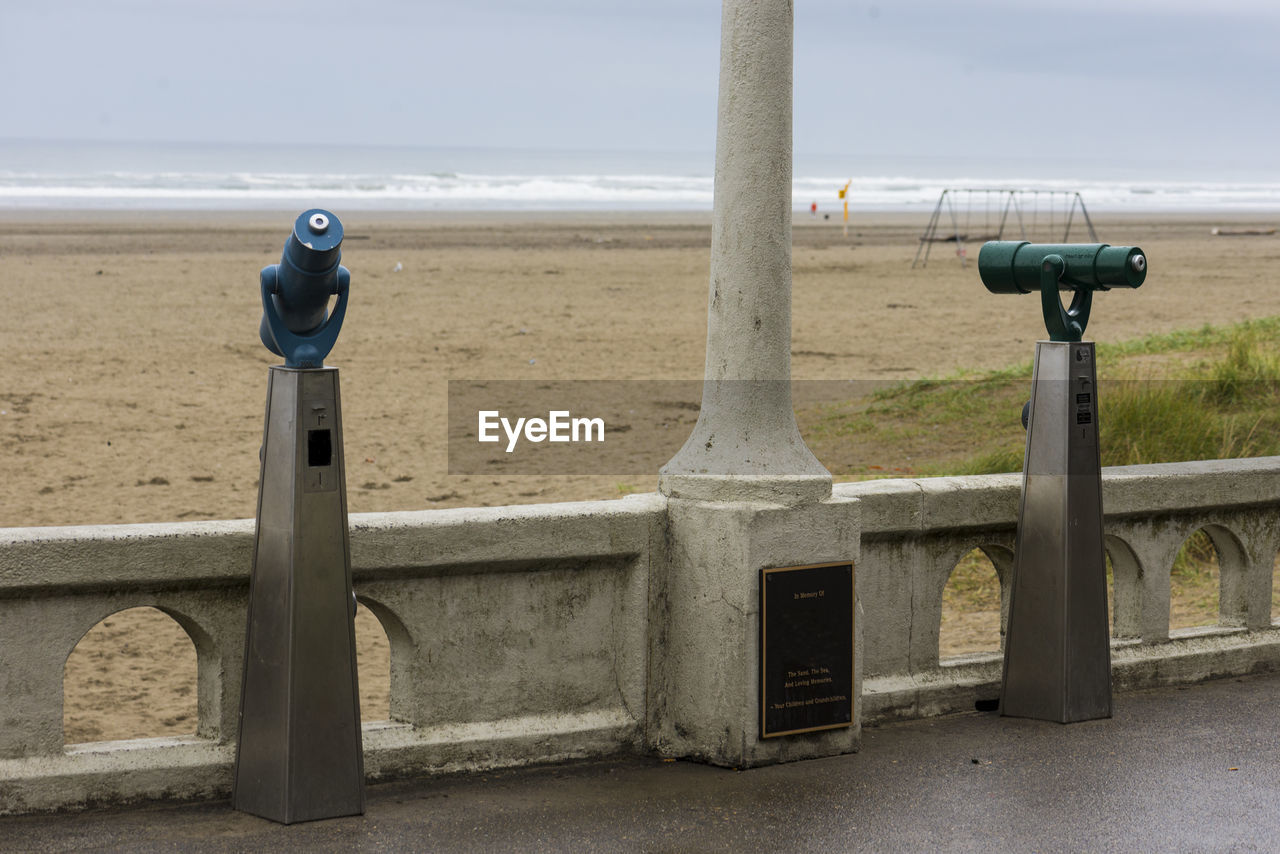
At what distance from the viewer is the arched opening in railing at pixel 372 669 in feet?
23.5

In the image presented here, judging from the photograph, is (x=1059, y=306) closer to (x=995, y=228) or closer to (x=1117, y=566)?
(x=1117, y=566)

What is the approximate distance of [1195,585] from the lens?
28.4 feet

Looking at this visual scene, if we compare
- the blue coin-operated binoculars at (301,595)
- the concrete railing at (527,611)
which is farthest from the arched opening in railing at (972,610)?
the blue coin-operated binoculars at (301,595)

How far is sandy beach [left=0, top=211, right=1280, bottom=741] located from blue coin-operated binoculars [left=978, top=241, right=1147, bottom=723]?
3622mm

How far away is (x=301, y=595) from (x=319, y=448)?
0.44 metres

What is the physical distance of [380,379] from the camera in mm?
16203

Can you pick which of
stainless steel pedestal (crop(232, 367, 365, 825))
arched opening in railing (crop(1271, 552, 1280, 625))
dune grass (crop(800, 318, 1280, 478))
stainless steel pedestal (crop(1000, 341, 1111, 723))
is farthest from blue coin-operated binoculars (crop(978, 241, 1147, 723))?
dune grass (crop(800, 318, 1280, 478))

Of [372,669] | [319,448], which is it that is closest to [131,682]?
[372,669]

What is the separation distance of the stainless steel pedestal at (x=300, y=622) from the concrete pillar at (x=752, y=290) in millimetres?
1278

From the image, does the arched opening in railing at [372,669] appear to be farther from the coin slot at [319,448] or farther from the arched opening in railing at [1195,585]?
the arched opening in railing at [1195,585]

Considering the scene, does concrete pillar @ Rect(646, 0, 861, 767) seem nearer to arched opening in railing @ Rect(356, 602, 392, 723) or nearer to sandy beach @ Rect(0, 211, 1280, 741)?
arched opening in railing @ Rect(356, 602, 392, 723)

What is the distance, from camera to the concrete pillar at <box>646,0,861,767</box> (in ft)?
15.3

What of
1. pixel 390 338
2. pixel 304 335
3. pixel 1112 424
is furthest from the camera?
pixel 390 338

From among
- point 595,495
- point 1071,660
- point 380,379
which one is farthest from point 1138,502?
point 380,379
